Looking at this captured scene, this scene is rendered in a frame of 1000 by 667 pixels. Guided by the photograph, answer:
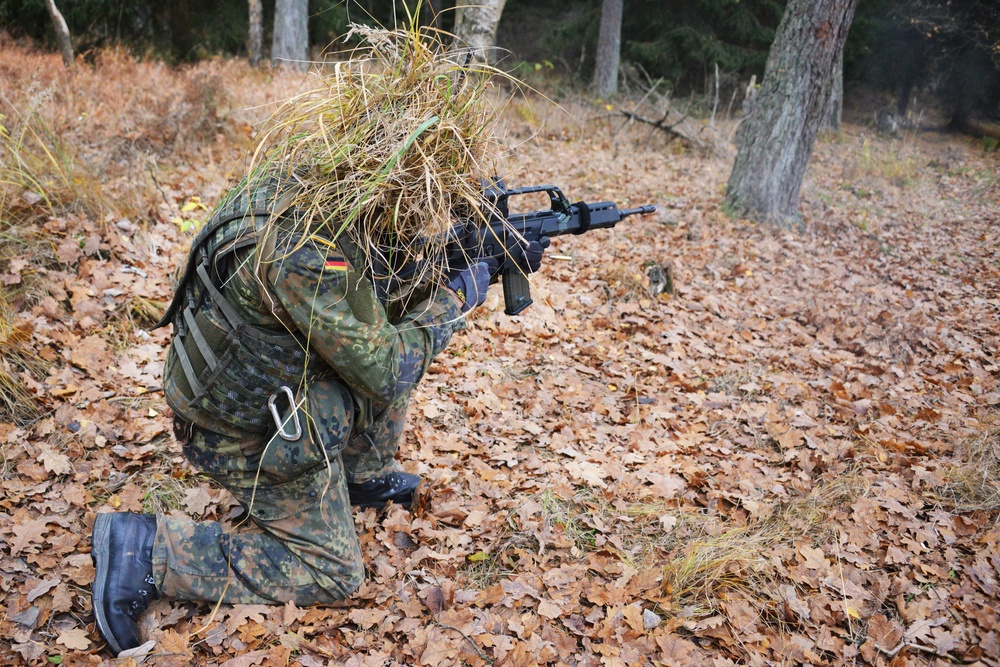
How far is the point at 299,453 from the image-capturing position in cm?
258

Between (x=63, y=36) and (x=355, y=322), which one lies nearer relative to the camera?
(x=355, y=322)

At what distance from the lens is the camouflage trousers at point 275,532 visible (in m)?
2.65

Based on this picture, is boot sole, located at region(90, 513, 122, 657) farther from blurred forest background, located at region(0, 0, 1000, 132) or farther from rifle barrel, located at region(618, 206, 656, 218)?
blurred forest background, located at region(0, 0, 1000, 132)

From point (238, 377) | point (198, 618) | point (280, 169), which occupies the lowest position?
point (198, 618)

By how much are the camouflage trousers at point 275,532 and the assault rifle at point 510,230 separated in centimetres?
70

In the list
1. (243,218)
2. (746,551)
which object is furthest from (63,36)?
(746,551)

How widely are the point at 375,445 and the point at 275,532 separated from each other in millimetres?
635

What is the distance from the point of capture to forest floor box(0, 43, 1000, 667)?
2674mm

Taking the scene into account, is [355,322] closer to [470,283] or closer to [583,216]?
[470,283]

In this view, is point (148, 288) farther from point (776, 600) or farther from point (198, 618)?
point (776, 600)

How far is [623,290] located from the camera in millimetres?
5711

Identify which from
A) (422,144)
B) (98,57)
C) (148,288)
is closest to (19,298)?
(148,288)

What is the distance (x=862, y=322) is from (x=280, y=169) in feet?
16.6

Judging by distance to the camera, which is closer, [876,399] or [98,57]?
[876,399]
